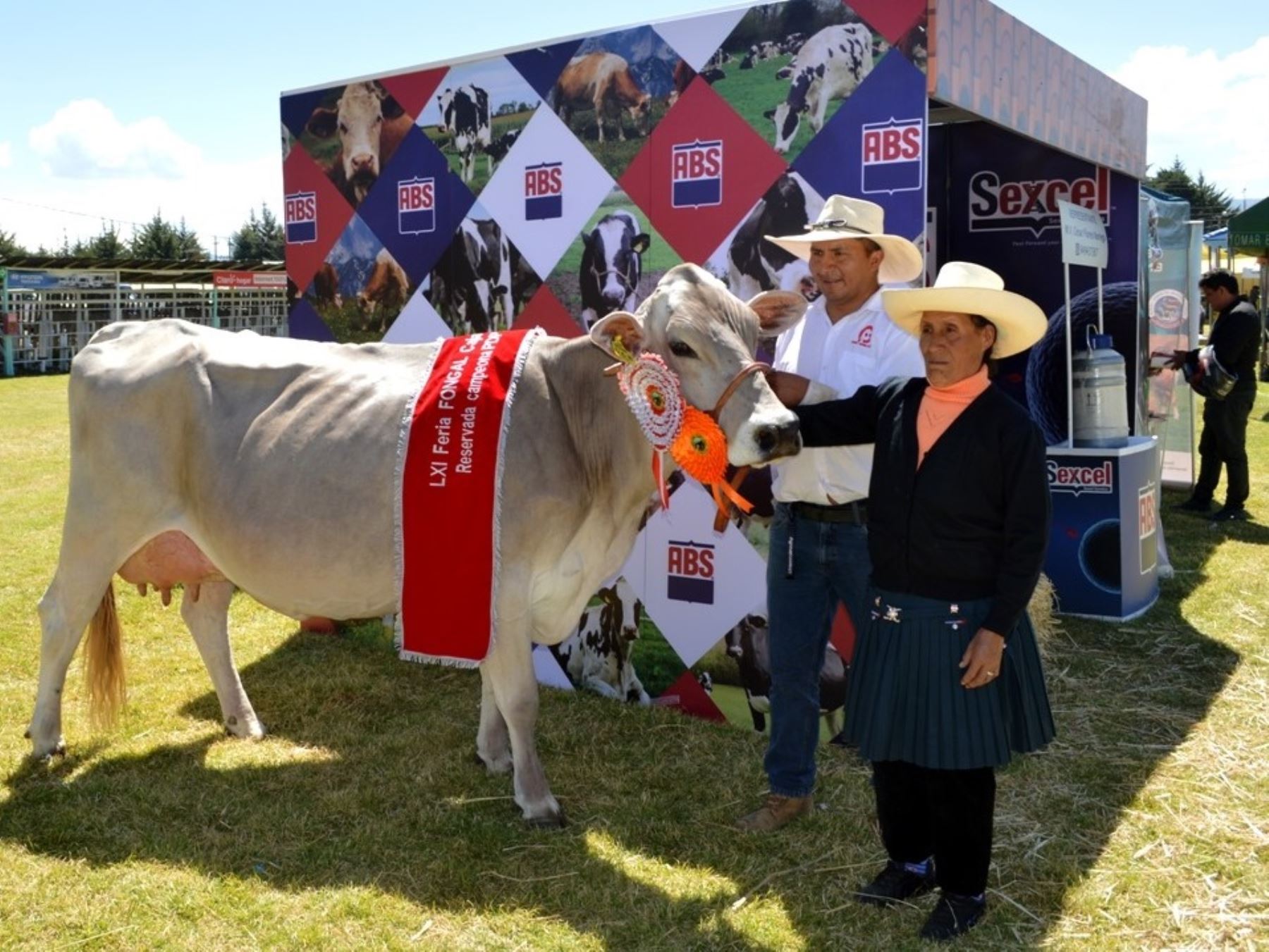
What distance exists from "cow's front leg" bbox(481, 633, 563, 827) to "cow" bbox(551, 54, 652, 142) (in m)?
2.51

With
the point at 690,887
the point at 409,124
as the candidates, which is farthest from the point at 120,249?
the point at 690,887

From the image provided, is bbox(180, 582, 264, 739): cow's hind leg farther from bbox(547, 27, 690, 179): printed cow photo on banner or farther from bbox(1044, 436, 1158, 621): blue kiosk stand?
bbox(1044, 436, 1158, 621): blue kiosk stand

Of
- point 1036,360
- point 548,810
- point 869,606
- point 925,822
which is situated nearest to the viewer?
point 869,606

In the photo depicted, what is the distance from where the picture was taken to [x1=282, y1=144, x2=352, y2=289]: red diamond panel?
267 inches

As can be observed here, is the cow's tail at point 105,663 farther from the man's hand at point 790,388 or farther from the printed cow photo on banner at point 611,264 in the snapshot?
the man's hand at point 790,388

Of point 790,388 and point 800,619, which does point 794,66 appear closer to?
point 790,388

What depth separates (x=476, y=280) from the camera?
6.12 metres

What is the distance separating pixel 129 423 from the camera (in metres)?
4.68

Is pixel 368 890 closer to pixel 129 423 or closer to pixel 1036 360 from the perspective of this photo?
pixel 129 423

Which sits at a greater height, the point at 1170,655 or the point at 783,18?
the point at 783,18

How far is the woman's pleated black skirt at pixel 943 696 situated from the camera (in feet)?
10.5

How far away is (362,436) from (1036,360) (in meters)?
4.98

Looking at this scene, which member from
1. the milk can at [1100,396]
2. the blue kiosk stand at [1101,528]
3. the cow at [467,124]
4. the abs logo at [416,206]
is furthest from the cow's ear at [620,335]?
the milk can at [1100,396]

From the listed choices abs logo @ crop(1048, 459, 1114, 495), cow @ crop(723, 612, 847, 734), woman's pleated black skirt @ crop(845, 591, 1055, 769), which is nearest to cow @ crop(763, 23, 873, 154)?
cow @ crop(723, 612, 847, 734)
